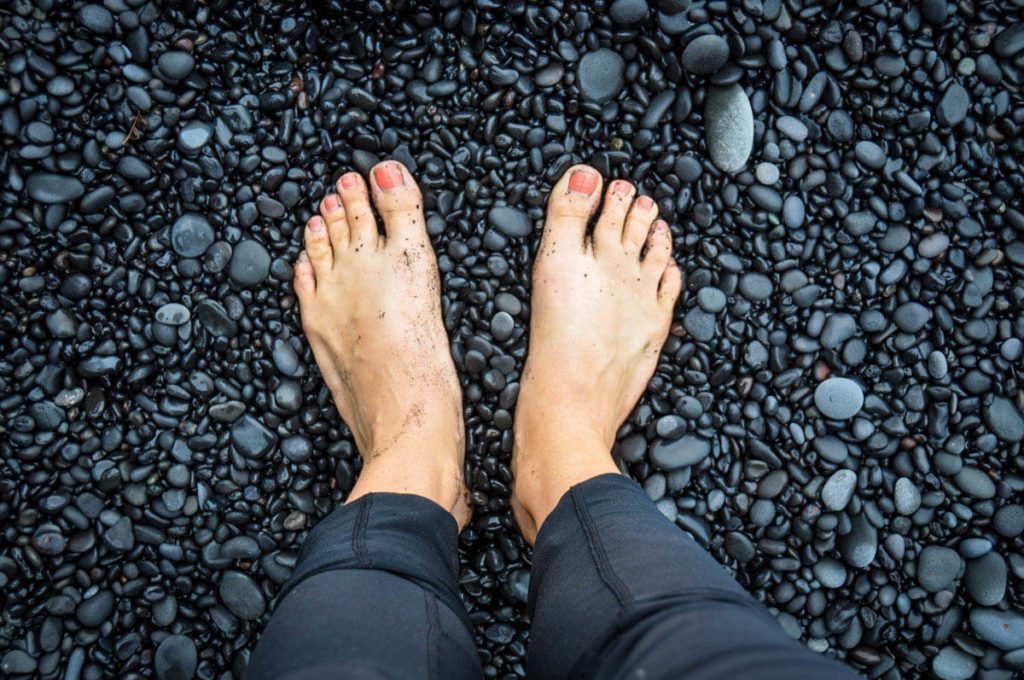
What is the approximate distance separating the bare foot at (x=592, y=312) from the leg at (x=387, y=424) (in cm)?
24

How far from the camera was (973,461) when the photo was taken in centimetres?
187

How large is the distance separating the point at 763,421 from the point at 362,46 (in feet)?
4.62

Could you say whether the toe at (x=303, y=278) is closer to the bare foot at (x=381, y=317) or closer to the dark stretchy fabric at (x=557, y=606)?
the bare foot at (x=381, y=317)

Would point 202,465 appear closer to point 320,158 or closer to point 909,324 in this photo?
point 320,158

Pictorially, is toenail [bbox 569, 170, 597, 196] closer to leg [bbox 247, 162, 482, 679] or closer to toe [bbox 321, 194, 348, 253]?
leg [bbox 247, 162, 482, 679]

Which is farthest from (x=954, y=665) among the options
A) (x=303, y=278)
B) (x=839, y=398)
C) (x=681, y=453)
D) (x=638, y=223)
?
(x=303, y=278)

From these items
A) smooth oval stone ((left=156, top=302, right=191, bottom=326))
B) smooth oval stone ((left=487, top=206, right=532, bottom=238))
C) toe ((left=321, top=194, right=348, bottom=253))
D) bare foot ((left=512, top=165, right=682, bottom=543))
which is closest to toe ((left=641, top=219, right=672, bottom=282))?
bare foot ((left=512, top=165, right=682, bottom=543))

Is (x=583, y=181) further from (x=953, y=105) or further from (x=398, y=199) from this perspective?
(x=953, y=105)

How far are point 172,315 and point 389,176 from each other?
2.16 feet

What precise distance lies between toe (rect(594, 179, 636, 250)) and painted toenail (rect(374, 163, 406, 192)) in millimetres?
535

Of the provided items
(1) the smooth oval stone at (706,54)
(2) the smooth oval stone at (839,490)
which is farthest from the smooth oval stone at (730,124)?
(2) the smooth oval stone at (839,490)

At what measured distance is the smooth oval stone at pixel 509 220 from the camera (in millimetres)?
1845

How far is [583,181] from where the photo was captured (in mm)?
1848

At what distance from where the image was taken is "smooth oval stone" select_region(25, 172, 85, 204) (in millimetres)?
1781
